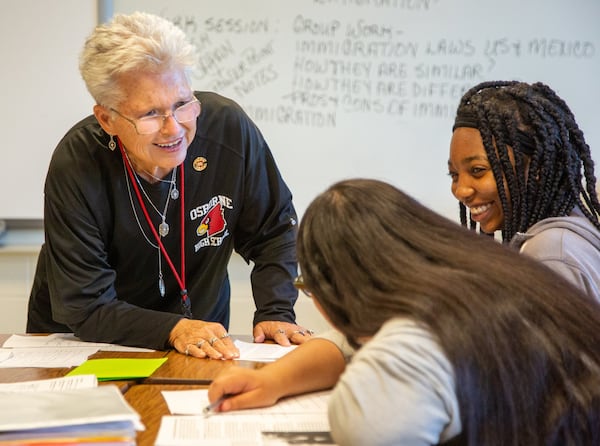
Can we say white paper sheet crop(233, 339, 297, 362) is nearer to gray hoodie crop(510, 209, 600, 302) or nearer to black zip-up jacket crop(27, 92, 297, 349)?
black zip-up jacket crop(27, 92, 297, 349)

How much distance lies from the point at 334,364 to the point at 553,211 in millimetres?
677

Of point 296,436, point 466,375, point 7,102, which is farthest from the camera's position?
point 7,102

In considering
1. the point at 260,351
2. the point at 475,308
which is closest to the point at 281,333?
the point at 260,351

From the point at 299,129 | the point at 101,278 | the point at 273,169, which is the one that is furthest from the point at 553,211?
the point at 299,129

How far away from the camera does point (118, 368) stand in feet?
5.57

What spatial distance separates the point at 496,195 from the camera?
6.10ft

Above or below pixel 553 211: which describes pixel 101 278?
below

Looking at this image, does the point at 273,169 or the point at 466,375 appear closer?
the point at 466,375

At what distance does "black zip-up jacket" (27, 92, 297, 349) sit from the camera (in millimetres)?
1989

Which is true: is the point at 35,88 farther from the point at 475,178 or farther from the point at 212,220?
→ the point at 475,178

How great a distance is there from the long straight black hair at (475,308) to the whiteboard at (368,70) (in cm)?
235

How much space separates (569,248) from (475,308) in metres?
0.56

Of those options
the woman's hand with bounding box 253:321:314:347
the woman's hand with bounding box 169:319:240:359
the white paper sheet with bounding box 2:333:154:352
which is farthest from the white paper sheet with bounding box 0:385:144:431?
the woman's hand with bounding box 253:321:314:347

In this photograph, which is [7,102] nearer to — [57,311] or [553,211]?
[57,311]
